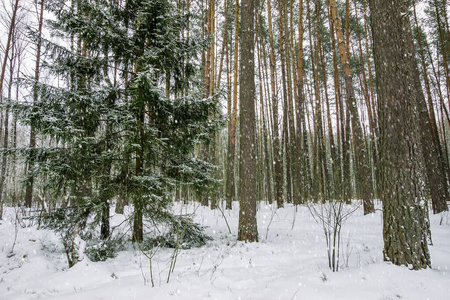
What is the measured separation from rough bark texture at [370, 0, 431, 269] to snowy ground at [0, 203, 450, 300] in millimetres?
318

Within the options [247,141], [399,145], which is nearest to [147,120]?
[247,141]

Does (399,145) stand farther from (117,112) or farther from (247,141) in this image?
(117,112)

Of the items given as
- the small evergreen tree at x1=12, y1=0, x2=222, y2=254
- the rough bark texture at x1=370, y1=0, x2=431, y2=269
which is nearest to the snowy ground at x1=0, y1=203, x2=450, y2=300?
the rough bark texture at x1=370, y1=0, x2=431, y2=269

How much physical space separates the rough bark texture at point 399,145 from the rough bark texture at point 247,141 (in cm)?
249

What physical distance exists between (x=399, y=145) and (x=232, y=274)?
9.28ft

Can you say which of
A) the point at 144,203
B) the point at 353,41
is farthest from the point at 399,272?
the point at 353,41

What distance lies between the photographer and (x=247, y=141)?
16.8ft

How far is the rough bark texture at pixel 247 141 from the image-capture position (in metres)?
4.92

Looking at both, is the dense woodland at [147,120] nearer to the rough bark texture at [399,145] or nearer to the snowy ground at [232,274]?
the rough bark texture at [399,145]

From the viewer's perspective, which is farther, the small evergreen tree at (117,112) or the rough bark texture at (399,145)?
the small evergreen tree at (117,112)

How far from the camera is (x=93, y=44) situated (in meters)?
4.85

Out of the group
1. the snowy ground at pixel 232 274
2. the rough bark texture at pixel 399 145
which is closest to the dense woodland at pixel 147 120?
the rough bark texture at pixel 399 145

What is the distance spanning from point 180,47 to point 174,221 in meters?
3.84

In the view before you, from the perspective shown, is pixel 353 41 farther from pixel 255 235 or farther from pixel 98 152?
pixel 98 152
